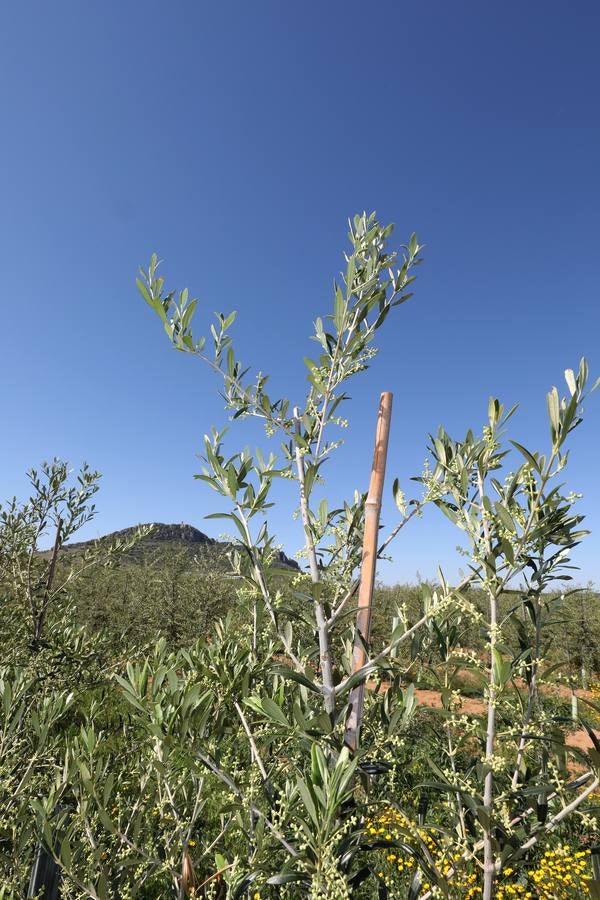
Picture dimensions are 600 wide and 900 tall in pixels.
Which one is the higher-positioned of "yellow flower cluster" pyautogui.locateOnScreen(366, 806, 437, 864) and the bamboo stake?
the bamboo stake

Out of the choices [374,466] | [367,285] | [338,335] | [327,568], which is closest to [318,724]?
[327,568]

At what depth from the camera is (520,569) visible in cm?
171

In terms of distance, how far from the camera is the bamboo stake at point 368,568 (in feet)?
4.93

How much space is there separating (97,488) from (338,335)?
4.78m

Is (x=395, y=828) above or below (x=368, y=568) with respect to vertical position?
below

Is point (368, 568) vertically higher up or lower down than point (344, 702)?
higher up

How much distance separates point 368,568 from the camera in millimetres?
1586

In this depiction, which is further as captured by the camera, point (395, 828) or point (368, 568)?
point (368, 568)

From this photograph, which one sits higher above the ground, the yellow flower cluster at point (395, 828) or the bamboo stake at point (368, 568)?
the bamboo stake at point (368, 568)

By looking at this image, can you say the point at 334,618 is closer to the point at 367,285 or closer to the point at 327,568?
the point at 327,568

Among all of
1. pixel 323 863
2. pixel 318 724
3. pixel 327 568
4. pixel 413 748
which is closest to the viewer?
pixel 323 863

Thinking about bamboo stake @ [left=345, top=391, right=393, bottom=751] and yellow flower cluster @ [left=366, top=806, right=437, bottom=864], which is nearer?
yellow flower cluster @ [left=366, top=806, right=437, bottom=864]

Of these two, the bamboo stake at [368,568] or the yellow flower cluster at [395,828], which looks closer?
the yellow flower cluster at [395,828]

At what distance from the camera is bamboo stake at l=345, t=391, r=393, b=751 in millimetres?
1502
